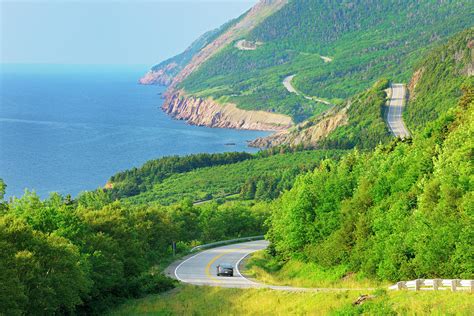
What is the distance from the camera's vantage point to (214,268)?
5916 cm

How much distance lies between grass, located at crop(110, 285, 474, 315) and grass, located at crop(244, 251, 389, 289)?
13.8 ft

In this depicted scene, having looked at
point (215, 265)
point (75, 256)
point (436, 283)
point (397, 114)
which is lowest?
point (215, 265)

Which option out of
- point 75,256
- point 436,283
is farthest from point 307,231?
point 436,283

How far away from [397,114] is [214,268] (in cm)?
12636

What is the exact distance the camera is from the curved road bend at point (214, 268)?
156ft

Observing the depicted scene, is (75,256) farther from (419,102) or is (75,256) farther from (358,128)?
(358,128)

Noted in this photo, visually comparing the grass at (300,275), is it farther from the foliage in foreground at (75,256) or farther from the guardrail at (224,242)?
the foliage in foreground at (75,256)

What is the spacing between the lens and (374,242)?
43906 mm

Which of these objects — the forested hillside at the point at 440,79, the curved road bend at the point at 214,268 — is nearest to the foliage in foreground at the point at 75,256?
the curved road bend at the point at 214,268

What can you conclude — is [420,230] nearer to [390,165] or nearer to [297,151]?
[390,165]

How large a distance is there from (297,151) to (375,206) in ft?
438

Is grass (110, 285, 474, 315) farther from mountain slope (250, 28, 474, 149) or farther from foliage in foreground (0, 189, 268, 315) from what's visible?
mountain slope (250, 28, 474, 149)

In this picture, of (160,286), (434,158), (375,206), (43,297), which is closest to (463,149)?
(434,158)

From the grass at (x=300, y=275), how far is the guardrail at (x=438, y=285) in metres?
6.14
